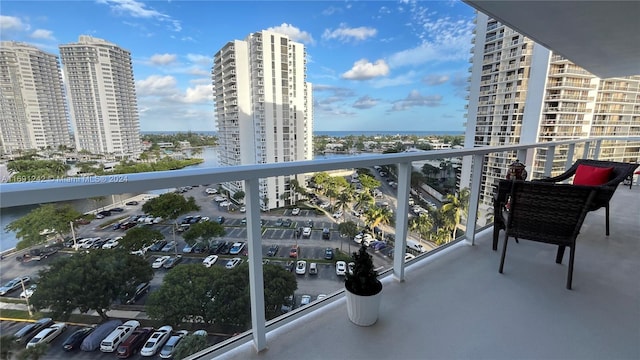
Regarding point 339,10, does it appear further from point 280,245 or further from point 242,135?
point 280,245

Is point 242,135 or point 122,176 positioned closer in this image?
point 122,176

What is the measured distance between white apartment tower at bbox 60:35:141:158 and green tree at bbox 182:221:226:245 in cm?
811

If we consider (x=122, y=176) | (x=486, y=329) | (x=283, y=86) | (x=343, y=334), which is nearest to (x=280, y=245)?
(x=343, y=334)

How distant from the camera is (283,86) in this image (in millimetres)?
23109

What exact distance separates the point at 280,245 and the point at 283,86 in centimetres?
2358

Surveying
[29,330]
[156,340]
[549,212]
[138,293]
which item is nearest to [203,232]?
[138,293]

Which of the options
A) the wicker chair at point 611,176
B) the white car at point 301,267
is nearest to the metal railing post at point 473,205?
the wicker chair at point 611,176

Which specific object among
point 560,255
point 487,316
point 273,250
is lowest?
point 487,316

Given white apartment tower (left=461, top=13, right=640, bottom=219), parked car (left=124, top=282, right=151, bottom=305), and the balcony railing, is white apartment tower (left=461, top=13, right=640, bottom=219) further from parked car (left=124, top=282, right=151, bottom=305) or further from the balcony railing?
parked car (left=124, top=282, right=151, bottom=305)

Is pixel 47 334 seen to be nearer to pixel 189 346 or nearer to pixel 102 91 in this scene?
pixel 189 346

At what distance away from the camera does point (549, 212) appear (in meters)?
2.00

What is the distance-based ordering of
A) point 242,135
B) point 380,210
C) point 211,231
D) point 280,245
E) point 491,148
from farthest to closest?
point 242,135
point 491,148
point 380,210
point 280,245
point 211,231

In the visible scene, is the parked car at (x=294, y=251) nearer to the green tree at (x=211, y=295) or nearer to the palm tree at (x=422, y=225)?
the green tree at (x=211, y=295)

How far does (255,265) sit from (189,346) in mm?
506
